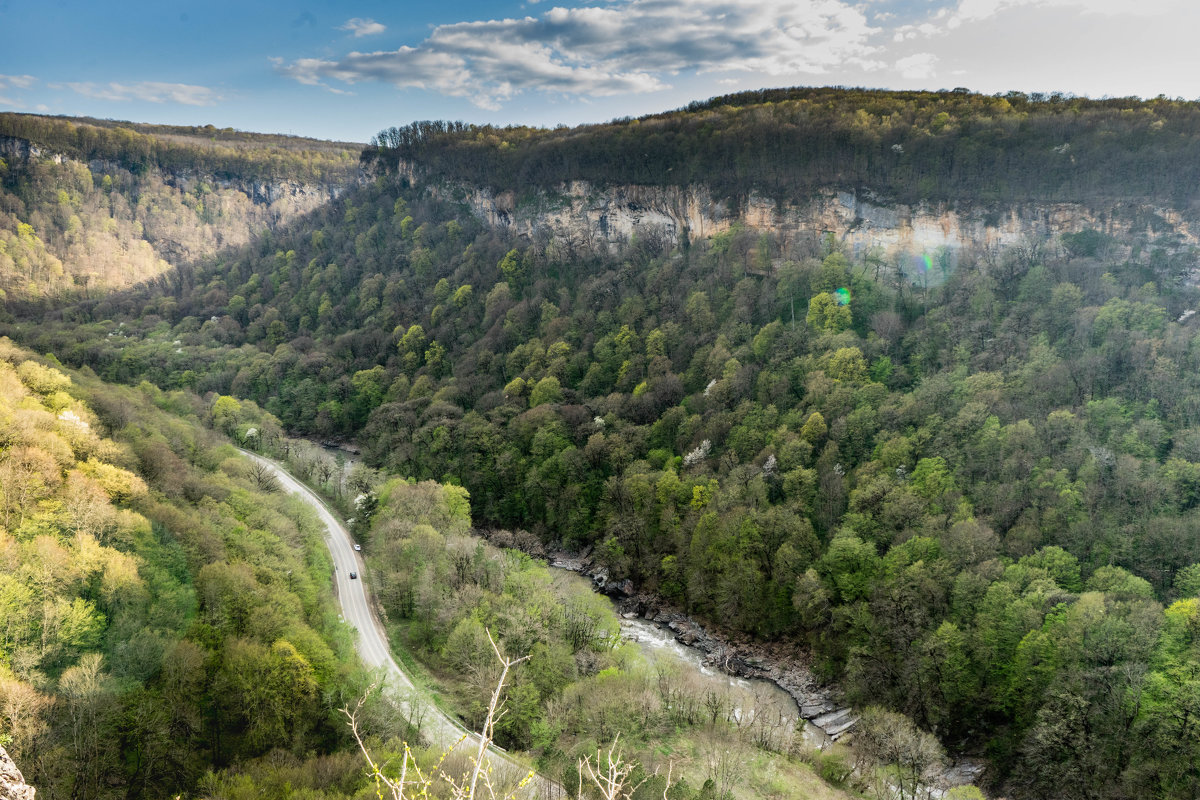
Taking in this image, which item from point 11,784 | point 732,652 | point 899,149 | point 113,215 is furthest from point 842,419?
point 113,215

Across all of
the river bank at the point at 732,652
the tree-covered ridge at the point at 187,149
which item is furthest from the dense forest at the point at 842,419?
the tree-covered ridge at the point at 187,149

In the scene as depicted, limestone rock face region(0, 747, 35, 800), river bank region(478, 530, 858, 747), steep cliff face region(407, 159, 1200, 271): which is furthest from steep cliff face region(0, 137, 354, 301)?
limestone rock face region(0, 747, 35, 800)

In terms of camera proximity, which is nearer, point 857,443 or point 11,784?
point 11,784

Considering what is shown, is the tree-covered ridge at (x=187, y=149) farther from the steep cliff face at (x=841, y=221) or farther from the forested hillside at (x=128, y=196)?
the steep cliff face at (x=841, y=221)

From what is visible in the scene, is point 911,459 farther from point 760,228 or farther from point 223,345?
point 223,345

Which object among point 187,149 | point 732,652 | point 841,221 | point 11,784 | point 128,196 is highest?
point 187,149

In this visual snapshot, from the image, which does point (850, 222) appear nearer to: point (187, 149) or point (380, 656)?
point (380, 656)

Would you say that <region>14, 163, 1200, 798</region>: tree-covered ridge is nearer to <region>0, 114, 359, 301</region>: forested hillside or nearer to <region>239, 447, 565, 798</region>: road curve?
<region>239, 447, 565, 798</region>: road curve
